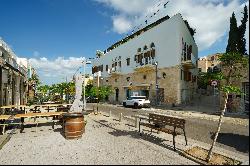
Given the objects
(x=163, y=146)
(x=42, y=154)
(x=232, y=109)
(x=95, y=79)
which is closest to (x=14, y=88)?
(x=42, y=154)

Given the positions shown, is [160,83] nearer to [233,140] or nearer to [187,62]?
[187,62]

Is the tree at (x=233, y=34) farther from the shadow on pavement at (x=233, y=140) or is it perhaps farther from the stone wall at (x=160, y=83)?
the shadow on pavement at (x=233, y=140)

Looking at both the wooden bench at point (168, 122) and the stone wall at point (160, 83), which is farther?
the stone wall at point (160, 83)

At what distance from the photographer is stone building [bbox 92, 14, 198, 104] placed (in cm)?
2733

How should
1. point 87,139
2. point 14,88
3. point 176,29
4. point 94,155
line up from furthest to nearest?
point 176,29, point 14,88, point 87,139, point 94,155

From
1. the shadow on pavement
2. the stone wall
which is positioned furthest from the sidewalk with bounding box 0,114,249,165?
the stone wall

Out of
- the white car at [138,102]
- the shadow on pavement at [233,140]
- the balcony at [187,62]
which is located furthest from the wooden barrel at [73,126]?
the balcony at [187,62]

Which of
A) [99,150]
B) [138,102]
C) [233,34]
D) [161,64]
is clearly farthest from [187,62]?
[99,150]

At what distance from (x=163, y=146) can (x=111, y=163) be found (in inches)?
93.9

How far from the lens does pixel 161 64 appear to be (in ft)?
96.3

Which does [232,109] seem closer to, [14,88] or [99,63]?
[14,88]

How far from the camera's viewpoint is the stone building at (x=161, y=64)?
27328mm

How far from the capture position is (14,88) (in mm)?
20844

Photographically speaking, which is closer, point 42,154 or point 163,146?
point 42,154
